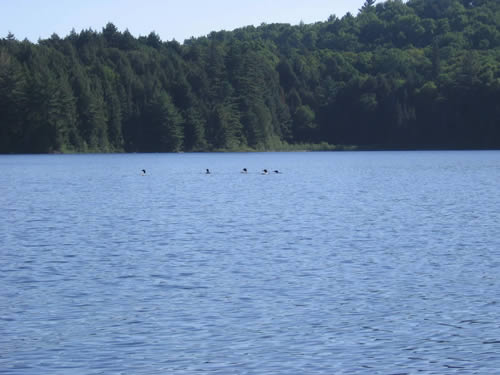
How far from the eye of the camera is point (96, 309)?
23156mm

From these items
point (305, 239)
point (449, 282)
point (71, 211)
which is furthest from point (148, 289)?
point (71, 211)

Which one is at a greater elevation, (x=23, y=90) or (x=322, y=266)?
(x=23, y=90)

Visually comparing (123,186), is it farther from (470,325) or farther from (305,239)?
(470,325)

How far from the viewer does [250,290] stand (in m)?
25.7

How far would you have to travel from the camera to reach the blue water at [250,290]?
18.5 m

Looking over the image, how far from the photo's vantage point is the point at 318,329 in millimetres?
20875

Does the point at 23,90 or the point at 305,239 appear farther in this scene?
the point at 23,90

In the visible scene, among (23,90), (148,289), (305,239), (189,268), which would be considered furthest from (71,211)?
(23,90)

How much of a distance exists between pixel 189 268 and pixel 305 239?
381 inches

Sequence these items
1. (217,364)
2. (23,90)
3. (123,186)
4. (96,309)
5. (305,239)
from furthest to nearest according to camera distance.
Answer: (23,90)
(123,186)
(305,239)
(96,309)
(217,364)

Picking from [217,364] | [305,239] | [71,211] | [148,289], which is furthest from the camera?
[71,211]

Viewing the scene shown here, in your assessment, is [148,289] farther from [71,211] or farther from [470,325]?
[71,211]

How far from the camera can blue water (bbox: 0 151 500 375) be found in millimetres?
18531

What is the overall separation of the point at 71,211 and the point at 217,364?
36329 mm
